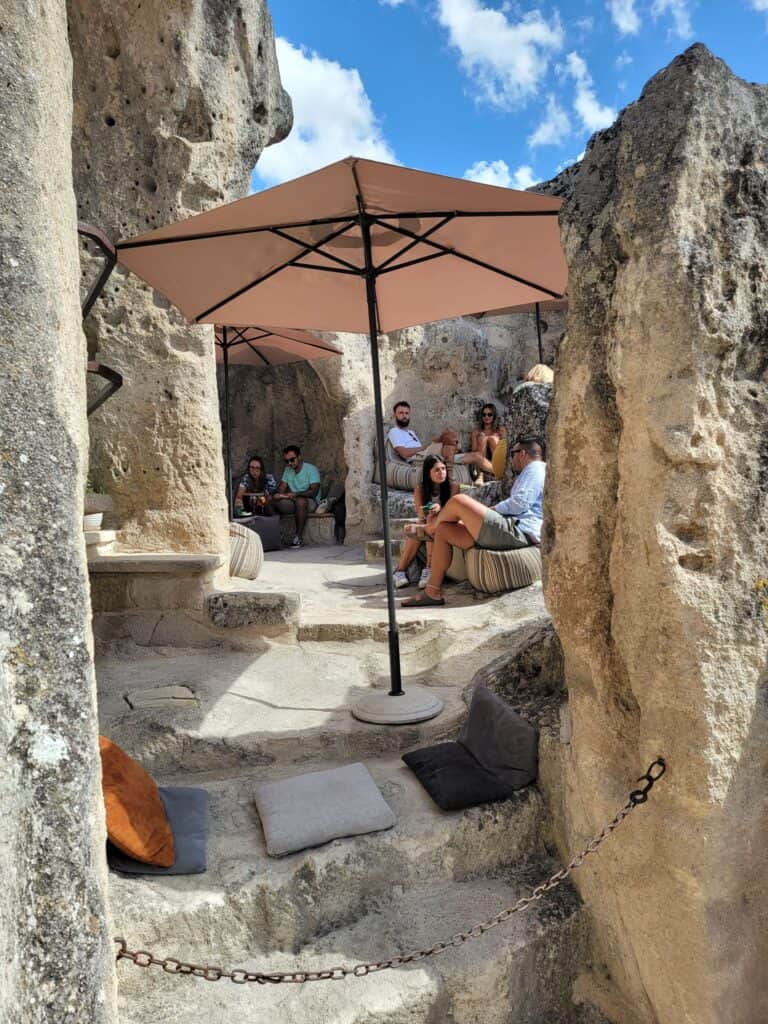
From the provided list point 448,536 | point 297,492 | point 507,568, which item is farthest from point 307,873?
point 297,492

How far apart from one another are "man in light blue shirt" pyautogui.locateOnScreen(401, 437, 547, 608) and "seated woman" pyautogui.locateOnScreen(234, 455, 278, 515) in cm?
456

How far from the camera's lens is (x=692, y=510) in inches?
73.2

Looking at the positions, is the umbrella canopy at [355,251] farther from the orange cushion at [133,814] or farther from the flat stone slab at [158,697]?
the orange cushion at [133,814]

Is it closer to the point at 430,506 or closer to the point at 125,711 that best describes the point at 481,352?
the point at 430,506

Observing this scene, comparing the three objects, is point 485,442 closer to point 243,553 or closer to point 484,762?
point 243,553

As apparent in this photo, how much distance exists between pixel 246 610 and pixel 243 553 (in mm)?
1452

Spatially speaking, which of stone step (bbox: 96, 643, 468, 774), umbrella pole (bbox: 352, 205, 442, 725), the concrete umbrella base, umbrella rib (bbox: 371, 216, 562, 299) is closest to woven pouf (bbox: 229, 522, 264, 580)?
stone step (bbox: 96, 643, 468, 774)

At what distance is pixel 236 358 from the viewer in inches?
379

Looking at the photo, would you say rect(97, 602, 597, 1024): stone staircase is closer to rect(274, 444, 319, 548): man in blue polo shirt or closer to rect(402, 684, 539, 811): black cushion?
rect(402, 684, 539, 811): black cushion

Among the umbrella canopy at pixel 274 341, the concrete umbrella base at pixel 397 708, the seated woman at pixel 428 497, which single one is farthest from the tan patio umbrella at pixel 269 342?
the concrete umbrella base at pixel 397 708

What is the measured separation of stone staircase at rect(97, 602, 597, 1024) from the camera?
195cm

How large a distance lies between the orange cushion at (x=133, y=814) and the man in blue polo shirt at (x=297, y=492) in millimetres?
7114

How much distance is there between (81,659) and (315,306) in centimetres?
335

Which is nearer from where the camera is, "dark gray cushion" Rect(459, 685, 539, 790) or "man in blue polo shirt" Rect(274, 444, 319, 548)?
"dark gray cushion" Rect(459, 685, 539, 790)
